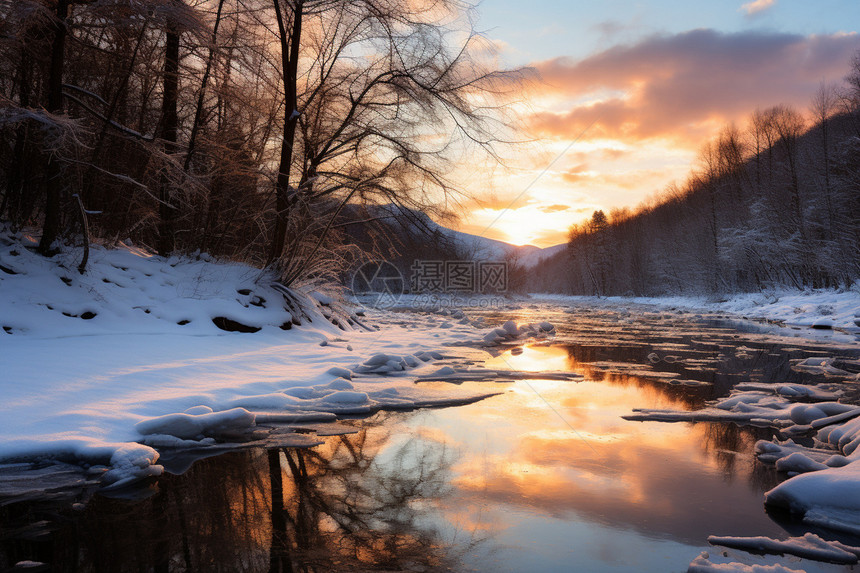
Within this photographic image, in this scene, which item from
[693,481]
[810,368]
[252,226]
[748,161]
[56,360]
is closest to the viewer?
[693,481]

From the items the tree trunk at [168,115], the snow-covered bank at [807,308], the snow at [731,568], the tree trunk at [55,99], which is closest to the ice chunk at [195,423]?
the snow at [731,568]

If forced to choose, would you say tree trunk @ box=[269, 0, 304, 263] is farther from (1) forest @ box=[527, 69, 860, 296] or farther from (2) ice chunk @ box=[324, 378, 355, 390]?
(1) forest @ box=[527, 69, 860, 296]

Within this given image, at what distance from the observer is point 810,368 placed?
294 inches

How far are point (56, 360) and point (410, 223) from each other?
20.5 ft

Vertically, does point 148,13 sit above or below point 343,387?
above

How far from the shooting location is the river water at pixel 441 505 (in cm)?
212

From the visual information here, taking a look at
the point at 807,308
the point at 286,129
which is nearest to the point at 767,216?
the point at 807,308

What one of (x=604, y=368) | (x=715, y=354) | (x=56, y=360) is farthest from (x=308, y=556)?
(x=715, y=354)

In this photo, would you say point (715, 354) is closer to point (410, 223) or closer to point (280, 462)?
point (410, 223)

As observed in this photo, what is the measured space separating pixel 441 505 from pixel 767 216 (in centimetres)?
3845

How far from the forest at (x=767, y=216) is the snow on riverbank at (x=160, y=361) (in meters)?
27.3

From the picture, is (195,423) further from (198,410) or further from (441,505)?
(441,505)

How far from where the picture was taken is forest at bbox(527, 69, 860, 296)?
2650cm

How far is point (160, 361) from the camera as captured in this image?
5.44 meters
